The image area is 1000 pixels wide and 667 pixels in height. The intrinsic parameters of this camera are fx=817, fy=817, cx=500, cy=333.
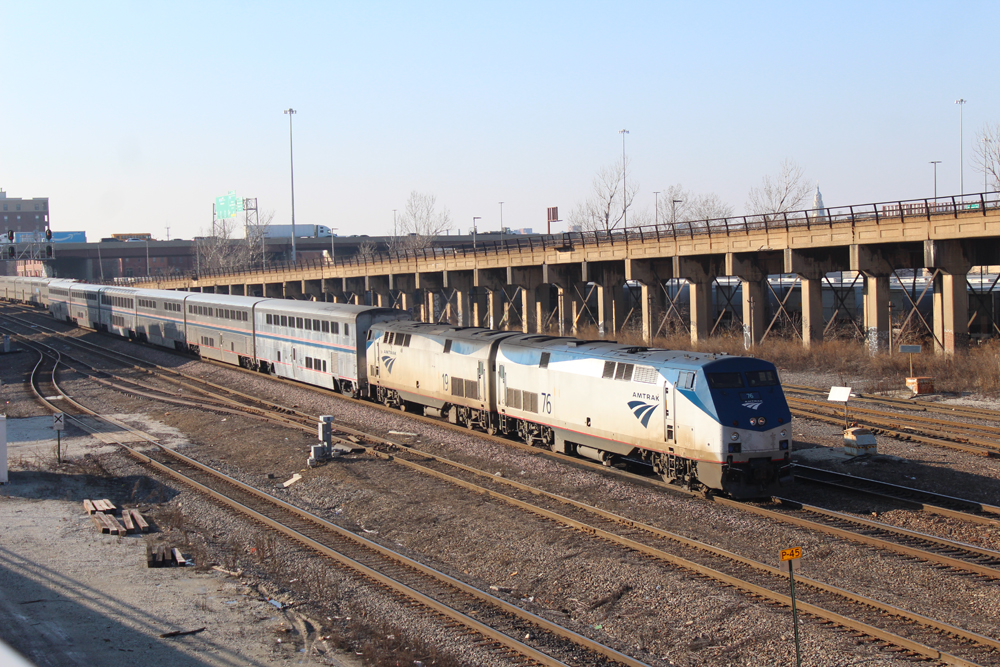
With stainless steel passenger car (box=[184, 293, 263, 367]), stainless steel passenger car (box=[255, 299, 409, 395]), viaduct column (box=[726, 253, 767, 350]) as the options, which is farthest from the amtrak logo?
stainless steel passenger car (box=[184, 293, 263, 367])

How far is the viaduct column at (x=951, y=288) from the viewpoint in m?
31.0

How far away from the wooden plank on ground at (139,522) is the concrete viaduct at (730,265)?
27.8 metres

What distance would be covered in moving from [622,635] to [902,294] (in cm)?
3526

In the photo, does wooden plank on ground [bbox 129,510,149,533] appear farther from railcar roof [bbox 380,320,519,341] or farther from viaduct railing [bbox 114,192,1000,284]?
viaduct railing [bbox 114,192,1000,284]

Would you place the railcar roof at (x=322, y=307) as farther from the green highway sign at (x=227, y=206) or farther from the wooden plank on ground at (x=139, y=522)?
the green highway sign at (x=227, y=206)

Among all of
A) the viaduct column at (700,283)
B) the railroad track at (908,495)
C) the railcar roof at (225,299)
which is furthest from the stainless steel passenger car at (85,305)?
the railroad track at (908,495)

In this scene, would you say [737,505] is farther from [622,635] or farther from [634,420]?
[622,635]

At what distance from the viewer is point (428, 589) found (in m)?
13.5

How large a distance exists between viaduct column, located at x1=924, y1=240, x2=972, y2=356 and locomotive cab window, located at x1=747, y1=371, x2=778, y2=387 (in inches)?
673

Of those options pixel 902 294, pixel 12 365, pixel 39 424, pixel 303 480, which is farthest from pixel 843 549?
pixel 12 365

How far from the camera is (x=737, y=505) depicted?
16.8 meters

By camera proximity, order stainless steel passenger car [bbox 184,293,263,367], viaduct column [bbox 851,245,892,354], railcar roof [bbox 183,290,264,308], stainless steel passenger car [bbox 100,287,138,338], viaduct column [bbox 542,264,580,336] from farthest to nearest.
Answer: stainless steel passenger car [bbox 100,287,138,338], viaduct column [bbox 542,264,580,336], railcar roof [bbox 183,290,264,308], stainless steel passenger car [bbox 184,293,263,367], viaduct column [bbox 851,245,892,354]

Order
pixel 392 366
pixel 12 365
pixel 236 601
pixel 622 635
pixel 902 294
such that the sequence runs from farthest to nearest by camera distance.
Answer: pixel 12 365 → pixel 902 294 → pixel 392 366 → pixel 236 601 → pixel 622 635

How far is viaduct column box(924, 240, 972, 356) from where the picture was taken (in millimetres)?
30984
